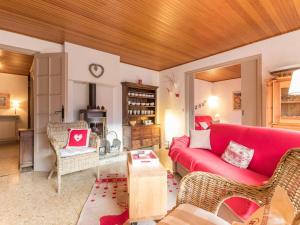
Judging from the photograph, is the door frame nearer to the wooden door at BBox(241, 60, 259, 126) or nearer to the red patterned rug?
the wooden door at BBox(241, 60, 259, 126)

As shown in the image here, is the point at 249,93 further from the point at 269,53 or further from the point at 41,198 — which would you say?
the point at 41,198

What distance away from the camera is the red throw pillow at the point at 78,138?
9.00ft

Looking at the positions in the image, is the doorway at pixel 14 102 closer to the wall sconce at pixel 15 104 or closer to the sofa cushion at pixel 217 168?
the wall sconce at pixel 15 104

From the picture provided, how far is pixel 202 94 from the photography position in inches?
265

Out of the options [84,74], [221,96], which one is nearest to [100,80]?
[84,74]

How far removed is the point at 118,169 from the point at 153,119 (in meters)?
2.39

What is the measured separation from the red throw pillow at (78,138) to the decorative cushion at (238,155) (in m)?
2.02

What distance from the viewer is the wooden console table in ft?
18.4

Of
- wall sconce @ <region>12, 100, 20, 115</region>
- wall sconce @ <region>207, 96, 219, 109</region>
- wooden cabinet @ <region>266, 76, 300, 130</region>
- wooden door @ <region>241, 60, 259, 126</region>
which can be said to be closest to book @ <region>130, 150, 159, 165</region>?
wooden cabinet @ <region>266, 76, 300, 130</region>

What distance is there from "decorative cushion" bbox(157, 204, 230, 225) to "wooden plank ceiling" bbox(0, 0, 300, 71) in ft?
7.05

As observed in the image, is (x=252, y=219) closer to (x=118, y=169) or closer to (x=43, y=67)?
(x=118, y=169)

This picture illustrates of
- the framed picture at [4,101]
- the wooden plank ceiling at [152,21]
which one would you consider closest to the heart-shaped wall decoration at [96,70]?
the wooden plank ceiling at [152,21]

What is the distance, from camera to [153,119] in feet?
17.5

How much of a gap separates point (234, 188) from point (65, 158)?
83.1 inches
